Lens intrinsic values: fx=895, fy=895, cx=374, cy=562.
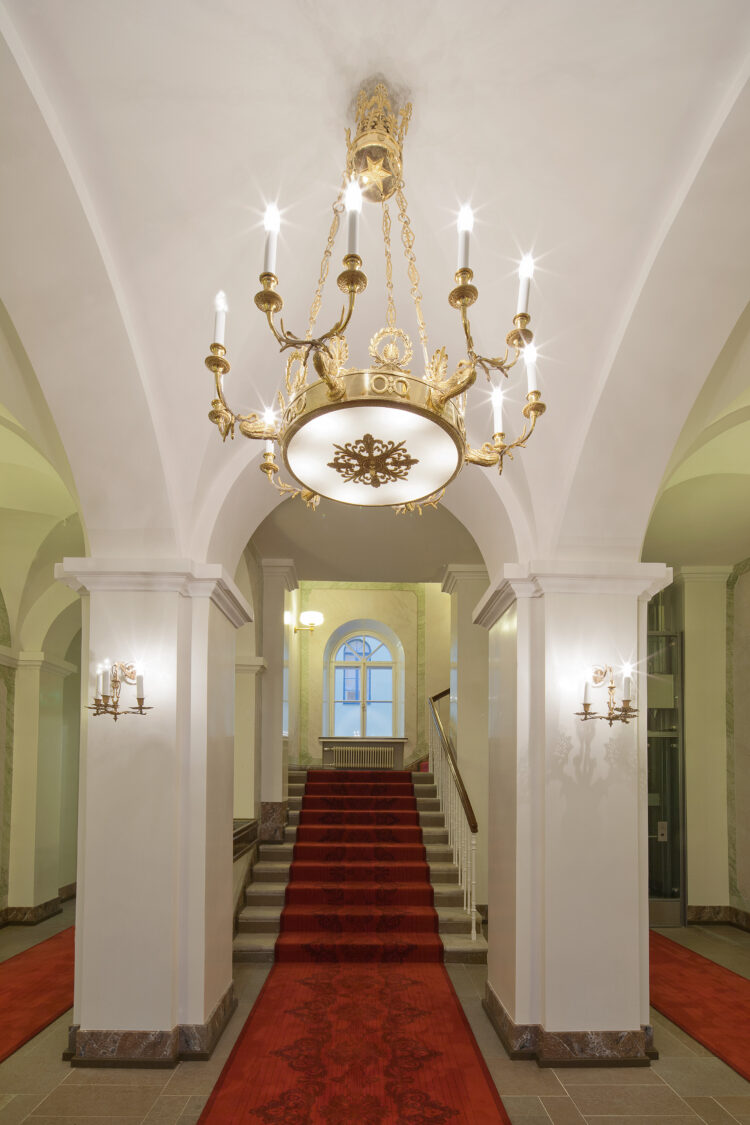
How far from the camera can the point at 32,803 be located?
1014 cm

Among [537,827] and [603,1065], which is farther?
[537,827]

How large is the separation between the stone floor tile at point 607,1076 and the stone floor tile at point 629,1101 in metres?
0.06

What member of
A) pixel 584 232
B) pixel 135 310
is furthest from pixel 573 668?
pixel 135 310

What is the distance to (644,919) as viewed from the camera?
5742 millimetres

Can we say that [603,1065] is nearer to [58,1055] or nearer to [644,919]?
A: [644,919]

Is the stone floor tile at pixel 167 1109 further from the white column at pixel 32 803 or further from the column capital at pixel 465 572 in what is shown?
the column capital at pixel 465 572

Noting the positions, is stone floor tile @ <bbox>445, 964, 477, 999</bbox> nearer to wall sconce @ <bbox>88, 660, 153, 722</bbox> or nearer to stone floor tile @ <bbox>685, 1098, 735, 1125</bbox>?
stone floor tile @ <bbox>685, 1098, 735, 1125</bbox>

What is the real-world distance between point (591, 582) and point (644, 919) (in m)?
2.19

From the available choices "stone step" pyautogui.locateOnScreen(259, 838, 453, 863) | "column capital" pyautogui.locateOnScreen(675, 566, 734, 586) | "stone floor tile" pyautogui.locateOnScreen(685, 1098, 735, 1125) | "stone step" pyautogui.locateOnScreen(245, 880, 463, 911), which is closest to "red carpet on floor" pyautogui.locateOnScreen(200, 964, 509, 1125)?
"stone floor tile" pyautogui.locateOnScreen(685, 1098, 735, 1125)

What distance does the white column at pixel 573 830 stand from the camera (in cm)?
551

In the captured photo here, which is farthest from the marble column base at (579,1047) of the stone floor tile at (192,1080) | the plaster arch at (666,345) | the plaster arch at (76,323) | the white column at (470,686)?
the white column at (470,686)

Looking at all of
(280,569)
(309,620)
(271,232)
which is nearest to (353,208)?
(271,232)

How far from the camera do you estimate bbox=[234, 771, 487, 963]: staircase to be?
8.02 meters

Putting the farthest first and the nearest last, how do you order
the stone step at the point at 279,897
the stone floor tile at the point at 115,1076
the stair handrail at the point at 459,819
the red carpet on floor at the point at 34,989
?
the stone step at the point at 279,897 → the stair handrail at the point at 459,819 → the red carpet on floor at the point at 34,989 → the stone floor tile at the point at 115,1076
